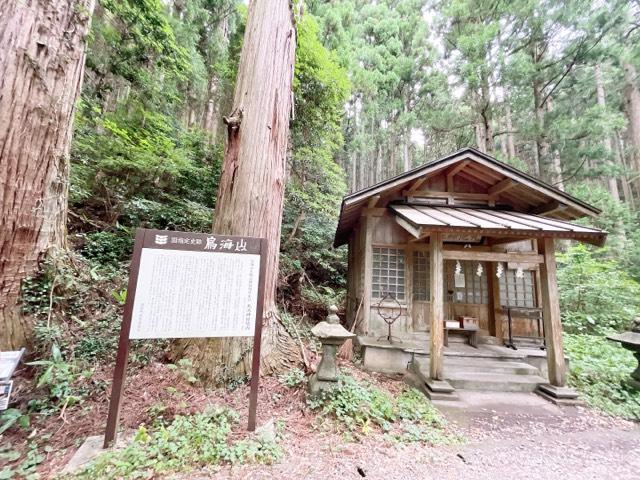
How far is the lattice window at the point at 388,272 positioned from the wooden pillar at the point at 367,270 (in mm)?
163

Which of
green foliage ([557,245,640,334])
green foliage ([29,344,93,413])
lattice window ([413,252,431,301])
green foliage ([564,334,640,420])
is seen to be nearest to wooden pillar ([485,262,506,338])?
green foliage ([564,334,640,420])

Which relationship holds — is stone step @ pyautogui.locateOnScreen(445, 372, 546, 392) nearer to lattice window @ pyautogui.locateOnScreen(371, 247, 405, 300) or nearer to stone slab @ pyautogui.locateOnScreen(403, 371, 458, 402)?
stone slab @ pyautogui.locateOnScreen(403, 371, 458, 402)

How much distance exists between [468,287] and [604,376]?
2793mm

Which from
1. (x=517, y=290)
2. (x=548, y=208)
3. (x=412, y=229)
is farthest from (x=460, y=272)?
(x=412, y=229)

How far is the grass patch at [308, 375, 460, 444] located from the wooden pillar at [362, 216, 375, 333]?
243 centimetres

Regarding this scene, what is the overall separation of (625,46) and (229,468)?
18.5 m

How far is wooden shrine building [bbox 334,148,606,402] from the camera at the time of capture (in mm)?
5023

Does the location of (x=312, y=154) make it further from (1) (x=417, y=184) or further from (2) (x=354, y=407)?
(2) (x=354, y=407)

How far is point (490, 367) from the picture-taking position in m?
5.05

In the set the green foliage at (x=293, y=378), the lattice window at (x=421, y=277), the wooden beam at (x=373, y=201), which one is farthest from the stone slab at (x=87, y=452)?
the lattice window at (x=421, y=277)

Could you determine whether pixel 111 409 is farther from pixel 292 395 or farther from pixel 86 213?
pixel 86 213

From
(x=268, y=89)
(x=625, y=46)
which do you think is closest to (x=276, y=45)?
(x=268, y=89)

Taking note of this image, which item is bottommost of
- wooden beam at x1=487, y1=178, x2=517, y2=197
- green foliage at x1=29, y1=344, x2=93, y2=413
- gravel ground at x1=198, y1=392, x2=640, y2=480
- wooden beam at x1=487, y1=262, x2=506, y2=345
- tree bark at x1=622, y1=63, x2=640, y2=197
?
gravel ground at x1=198, y1=392, x2=640, y2=480

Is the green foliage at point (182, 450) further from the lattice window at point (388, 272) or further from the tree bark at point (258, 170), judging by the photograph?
the lattice window at point (388, 272)
